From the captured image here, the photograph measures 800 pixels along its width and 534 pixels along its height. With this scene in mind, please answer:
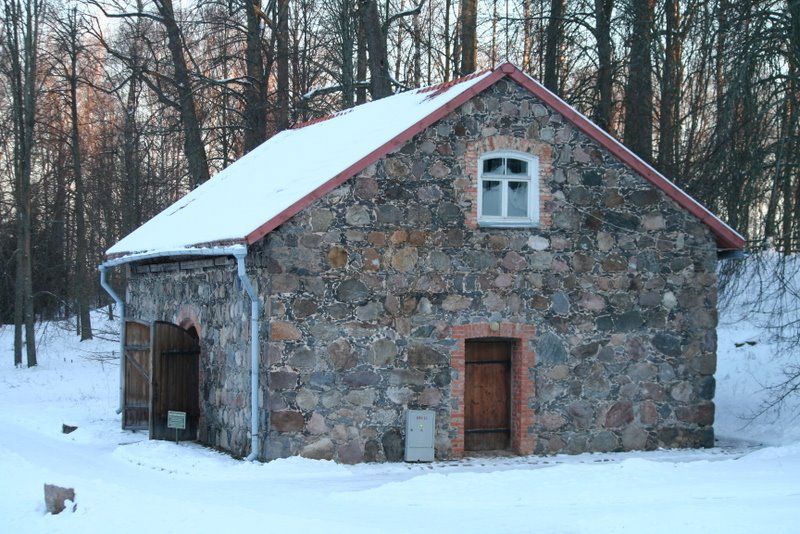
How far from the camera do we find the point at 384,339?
596 inches

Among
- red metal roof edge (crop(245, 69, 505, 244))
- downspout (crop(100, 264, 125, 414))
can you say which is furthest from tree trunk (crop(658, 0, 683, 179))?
downspout (crop(100, 264, 125, 414))

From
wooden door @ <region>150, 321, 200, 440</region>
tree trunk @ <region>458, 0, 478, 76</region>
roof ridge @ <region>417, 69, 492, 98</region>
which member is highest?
tree trunk @ <region>458, 0, 478, 76</region>

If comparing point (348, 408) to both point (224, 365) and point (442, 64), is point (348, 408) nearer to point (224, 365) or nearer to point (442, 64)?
point (224, 365)

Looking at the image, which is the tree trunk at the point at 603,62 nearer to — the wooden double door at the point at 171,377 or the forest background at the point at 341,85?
the forest background at the point at 341,85

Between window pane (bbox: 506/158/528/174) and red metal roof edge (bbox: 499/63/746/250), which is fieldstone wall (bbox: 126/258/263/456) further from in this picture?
red metal roof edge (bbox: 499/63/746/250)

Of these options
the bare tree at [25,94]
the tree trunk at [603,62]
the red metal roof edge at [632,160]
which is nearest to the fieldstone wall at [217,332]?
the red metal roof edge at [632,160]

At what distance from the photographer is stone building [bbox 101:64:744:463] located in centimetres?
1475

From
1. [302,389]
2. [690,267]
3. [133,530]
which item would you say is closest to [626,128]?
[690,267]

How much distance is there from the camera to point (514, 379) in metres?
16.1

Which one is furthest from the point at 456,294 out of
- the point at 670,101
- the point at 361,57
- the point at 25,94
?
the point at 25,94

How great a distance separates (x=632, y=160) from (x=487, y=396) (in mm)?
3828

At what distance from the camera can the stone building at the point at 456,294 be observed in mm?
14750

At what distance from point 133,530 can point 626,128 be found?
14.6 meters

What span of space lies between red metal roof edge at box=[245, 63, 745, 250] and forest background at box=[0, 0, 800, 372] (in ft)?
1.10
